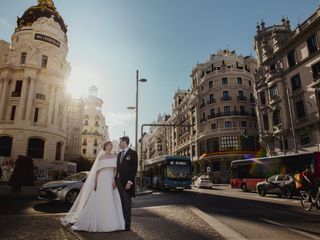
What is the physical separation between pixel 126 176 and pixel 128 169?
0.16 metres

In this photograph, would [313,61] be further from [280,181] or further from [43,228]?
[43,228]

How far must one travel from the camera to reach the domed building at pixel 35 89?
33.5 m

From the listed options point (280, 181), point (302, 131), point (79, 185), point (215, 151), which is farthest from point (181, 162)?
point (215, 151)

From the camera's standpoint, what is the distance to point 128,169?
558 centimetres

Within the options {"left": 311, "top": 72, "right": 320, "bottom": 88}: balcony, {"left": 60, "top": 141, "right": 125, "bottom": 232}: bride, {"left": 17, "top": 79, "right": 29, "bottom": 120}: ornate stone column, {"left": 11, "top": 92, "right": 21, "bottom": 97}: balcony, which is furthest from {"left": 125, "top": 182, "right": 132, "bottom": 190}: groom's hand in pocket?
{"left": 11, "top": 92, "right": 21, "bottom": 97}: balcony

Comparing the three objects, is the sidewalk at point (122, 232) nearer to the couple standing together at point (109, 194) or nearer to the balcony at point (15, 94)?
the couple standing together at point (109, 194)

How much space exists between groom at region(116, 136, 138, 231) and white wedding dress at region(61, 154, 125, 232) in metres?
0.11

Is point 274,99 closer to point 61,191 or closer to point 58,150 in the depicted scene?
point 61,191

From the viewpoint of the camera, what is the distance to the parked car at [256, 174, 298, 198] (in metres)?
15.2

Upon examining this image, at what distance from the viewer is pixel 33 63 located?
3641 centimetres

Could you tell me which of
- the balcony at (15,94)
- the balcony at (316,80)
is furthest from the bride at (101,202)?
the balcony at (15,94)

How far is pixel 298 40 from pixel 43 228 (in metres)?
32.3

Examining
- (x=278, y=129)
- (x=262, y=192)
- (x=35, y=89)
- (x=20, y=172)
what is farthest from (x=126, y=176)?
(x=35, y=89)

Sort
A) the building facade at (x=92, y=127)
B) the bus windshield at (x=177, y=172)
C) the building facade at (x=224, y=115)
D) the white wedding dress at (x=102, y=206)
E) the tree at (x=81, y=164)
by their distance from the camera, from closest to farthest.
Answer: the white wedding dress at (x=102, y=206) → the bus windshield at (x=177, y=172) → the building facade at (x=224, y=115) → the tree at (x=81, y=164) → the building facade at (x=92, y=127)
